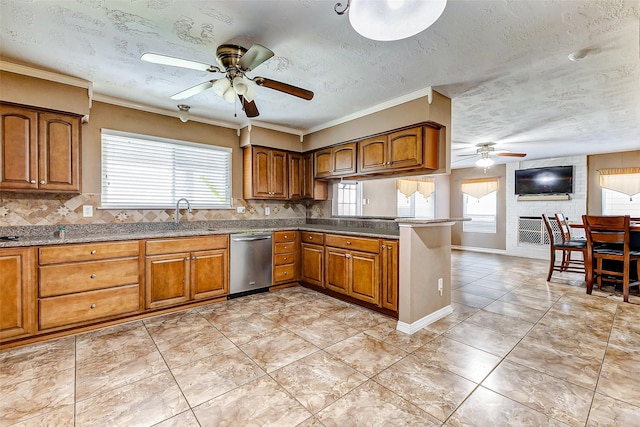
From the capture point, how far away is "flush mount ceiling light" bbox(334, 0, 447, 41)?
1214mm

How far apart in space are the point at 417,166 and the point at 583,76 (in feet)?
5.47

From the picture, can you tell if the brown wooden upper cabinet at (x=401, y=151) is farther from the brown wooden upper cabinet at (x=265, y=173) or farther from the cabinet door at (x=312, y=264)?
the brown wooden upper cabinet at (x=265, y=173)

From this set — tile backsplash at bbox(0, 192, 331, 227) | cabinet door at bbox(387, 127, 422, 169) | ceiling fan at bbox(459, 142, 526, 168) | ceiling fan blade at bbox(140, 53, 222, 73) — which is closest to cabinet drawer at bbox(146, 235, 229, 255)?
tile backsplash at bbox(0, 192, 331, 227)

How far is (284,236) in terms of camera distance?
4.22m

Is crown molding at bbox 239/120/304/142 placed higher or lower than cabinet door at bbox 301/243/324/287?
higher

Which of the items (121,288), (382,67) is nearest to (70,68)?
(121,288)

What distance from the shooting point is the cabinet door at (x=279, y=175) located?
4.52m

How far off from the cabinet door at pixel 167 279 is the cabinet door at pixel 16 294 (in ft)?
2.93

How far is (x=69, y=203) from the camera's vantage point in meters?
3.16

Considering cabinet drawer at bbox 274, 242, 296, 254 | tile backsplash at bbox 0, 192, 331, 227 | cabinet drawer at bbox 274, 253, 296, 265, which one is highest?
tile backsplash at bbox 0, 192, 331, 227

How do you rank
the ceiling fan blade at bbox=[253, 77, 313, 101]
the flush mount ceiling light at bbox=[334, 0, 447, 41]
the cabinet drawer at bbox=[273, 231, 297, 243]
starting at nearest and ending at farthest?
the flush mount ceiling light at bbox=[334, 0, 447, 41] → the ceiling fan blade at bbox=[253, 77, 313, 101] → the cabinet drawer at bbox=[273, 231, 297, 243]

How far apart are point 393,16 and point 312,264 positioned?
3292mm

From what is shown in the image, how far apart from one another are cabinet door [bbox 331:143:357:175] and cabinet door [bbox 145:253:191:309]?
225 centimetres

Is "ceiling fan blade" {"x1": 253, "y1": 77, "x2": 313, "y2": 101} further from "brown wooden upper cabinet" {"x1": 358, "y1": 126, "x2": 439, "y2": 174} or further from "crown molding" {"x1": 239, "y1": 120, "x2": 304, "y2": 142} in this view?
"crown molding" {"x1": 239, "y1": 120, "x2": 304, "y2": 142}
